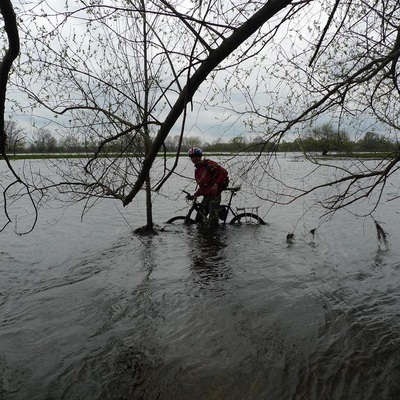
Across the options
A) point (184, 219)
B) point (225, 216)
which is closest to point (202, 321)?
point (225, 216)

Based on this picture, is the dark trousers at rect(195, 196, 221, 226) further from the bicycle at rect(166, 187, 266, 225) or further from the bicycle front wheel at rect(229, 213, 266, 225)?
the bicycle front wheel at rect(229, 213, 266, 225)

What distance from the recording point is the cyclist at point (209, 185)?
9.52 m

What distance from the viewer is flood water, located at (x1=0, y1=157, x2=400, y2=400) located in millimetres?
4207

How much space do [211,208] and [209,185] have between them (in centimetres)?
169

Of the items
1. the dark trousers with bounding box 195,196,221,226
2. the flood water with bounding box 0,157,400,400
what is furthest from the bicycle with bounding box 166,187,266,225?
the flood water with bounding box 0,157,400,400

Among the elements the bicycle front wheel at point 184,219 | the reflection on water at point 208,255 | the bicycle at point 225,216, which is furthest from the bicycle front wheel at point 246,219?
the bicycle front wheel at point 184,219

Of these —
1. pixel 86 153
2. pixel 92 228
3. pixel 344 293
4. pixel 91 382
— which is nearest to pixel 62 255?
pixel 86 153

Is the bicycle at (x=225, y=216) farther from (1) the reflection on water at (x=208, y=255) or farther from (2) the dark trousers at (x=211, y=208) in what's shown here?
(1) the reflection on water at (x=208, y=255)

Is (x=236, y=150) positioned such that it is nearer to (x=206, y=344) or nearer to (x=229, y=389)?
(x=206, y=344)

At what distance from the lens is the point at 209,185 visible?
10.7 m

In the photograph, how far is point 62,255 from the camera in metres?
10.3

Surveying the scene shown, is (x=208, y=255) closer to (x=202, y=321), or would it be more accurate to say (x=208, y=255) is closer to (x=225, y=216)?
(x=225, y=216)

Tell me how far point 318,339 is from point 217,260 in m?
4.34

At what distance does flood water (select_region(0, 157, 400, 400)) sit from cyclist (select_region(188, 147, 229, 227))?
1616 mm
